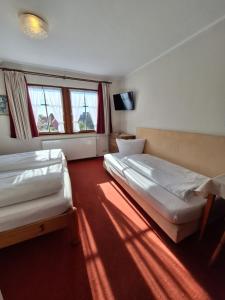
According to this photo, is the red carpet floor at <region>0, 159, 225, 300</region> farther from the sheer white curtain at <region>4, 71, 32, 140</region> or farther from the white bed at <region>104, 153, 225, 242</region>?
the sheer white curtain at <region>4, 71, 32, 140</region>

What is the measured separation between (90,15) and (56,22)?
0.46 meters

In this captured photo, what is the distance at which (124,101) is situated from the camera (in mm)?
3852

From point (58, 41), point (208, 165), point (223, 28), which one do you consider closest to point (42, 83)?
point (58, 41)

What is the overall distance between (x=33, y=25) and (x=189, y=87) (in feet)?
7.65

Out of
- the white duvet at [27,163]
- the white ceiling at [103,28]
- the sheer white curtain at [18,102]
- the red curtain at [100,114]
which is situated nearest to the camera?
the white ceiling at [103,28]

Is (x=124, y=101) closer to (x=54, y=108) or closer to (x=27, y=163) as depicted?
(x=54, y=108)

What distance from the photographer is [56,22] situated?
1.75 meters

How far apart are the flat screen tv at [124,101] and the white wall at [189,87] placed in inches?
14.9

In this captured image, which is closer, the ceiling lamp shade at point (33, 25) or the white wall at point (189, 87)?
the ceiling lamp shade at point (33, 25)

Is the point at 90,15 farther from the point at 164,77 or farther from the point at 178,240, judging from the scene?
the point at 178,240

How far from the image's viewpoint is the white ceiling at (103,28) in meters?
1.50

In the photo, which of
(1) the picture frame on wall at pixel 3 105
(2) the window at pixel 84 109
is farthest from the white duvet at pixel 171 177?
(1) the picture frame on wall at pixel 3 105

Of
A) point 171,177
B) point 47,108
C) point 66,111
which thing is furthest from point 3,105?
point 171,177

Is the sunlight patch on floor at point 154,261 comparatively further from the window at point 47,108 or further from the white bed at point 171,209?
the window at point 47,108
